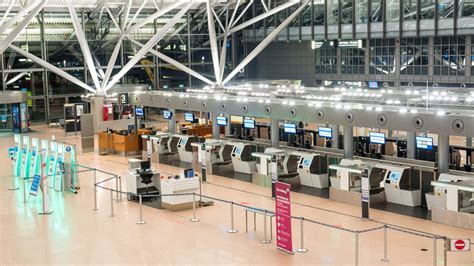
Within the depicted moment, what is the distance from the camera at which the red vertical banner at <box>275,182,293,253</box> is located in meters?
18.5

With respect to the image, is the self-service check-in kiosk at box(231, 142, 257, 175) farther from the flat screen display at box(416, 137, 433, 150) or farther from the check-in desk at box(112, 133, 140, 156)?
the check-in desk at box(112, 133, 140, 156)

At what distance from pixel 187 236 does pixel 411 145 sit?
36.0 feet

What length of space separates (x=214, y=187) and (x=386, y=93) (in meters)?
10.4

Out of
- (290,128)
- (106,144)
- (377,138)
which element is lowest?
(106,144)

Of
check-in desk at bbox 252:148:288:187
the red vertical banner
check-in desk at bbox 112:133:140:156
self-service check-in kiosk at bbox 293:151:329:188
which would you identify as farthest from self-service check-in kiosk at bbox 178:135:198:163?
the red vertical banner

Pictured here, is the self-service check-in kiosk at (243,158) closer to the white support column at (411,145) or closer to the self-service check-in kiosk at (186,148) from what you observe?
the self-service check-in kiosk at (186,148)

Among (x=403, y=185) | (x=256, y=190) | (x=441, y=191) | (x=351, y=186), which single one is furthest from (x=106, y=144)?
(x=441, y=191)

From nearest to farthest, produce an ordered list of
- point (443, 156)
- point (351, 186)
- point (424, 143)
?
point (443, 156)
point (351, 186)
point (424, 143)

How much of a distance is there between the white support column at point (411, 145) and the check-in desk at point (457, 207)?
19.8 ft

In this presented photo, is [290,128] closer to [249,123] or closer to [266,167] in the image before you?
[249,123]

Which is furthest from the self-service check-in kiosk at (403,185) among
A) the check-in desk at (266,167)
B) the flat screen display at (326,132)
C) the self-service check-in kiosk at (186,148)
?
the self-service check-in kiosk at (186,148)

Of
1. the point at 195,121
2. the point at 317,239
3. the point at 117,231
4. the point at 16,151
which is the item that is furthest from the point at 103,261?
the point at 195,121

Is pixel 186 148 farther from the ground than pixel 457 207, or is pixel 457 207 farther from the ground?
pixel 186 148

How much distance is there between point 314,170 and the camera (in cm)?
2717
